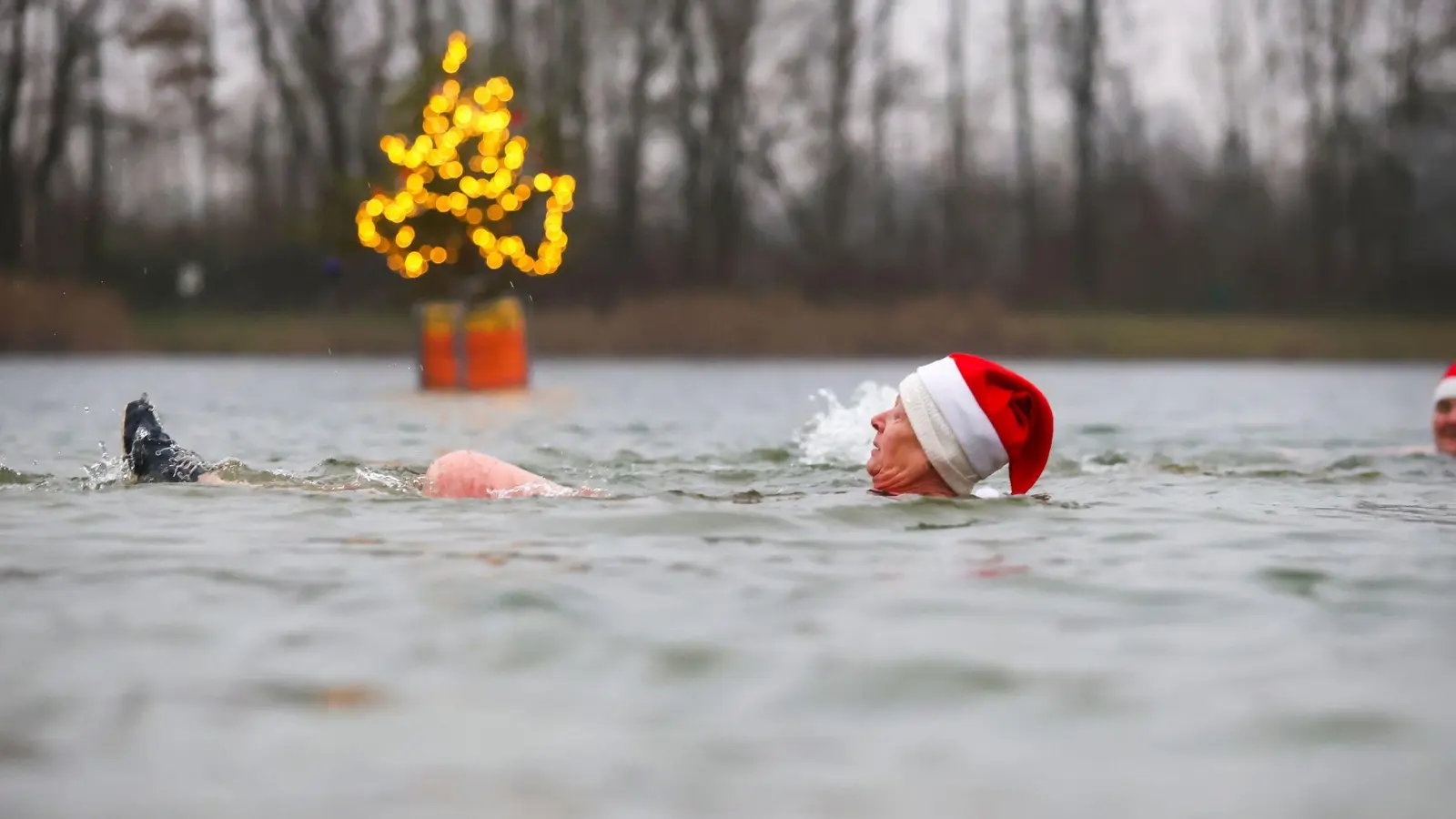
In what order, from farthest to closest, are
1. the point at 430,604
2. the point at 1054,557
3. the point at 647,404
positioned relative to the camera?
the point at 647,404
the point at 1054,557
the point at 430,604

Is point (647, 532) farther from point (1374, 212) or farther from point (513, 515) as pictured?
point (1374, 212)

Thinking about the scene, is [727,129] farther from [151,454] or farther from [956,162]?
[151,454]

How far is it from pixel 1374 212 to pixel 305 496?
34.1 metres

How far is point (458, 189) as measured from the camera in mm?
21859

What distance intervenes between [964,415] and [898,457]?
43cm

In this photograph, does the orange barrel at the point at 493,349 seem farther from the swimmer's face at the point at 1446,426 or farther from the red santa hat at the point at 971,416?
the red santa hat at the point at 971,416

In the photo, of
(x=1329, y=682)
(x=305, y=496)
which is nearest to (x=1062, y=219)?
(x=305, y=496)

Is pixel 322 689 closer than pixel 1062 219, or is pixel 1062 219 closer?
pixel 322 689

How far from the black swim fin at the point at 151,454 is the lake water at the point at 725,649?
0.12 meters

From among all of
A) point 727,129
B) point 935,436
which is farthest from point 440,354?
point 727,129

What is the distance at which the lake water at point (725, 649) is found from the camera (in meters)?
2.75

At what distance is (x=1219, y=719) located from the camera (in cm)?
313

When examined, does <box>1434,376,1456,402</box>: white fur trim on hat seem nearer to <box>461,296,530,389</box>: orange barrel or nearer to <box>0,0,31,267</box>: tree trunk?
<box>461,296,530,389</box>: orange barrel

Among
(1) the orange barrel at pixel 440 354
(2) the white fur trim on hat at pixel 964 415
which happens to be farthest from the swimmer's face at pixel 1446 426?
(1) the orange barrel at pixel 440 354
